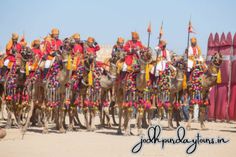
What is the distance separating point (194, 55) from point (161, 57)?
1.36 meters

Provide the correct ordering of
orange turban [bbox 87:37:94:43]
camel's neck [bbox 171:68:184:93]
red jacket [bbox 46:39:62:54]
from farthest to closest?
camel's neck [bbox 171:68:184:93] < orange turban [bbox 87:37:94:43] < red jacket [bbox 46:39:62:54]

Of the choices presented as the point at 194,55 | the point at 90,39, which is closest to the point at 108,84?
the point at 90,39

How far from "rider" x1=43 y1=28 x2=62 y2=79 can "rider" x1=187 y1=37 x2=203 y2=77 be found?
473cm

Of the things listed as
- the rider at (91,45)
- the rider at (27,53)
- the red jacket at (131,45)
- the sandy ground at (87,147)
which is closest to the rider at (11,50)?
the rider at (27,53)

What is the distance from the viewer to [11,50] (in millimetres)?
19172

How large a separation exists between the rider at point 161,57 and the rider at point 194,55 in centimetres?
76

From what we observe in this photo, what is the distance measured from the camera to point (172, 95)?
20219 millimetres

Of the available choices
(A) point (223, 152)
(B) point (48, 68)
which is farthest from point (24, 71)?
(A) point (223, 152)

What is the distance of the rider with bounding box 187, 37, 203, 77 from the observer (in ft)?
66.4

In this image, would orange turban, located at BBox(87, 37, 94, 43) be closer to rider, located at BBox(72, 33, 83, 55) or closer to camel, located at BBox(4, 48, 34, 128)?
rider, located at BBox(72, 33, 83, 55)

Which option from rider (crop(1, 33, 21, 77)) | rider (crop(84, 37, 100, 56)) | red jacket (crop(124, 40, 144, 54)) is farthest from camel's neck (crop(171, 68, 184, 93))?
rider (crop(1, 33, 21, 77))

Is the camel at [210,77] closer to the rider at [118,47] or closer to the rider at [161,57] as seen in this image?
the rider at [161,57]

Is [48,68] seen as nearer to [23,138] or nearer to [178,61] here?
[23,138]

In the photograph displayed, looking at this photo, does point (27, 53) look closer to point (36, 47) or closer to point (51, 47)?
point (51, 47)
